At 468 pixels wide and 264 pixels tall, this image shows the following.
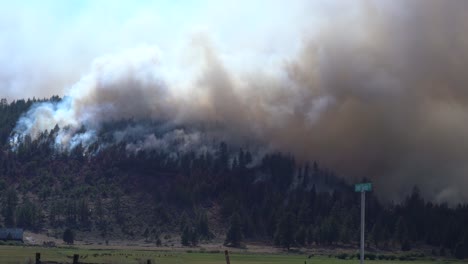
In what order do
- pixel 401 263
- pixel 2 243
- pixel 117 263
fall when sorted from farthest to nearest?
pixel 2 243 < pixel 401 263 < pixel 117 263

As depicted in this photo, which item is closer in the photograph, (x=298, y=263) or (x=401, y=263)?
(x=298, y=263)

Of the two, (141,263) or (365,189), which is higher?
(365,189)

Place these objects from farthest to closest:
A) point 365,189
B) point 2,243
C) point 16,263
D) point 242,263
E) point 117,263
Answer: point 2,243
point 242,263
point 117,263
point 16,263
point 365,189

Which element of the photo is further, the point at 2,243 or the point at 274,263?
the point at 2,243

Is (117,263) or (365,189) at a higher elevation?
(365,189)

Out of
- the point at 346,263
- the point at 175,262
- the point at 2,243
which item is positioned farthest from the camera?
the point at 2,243

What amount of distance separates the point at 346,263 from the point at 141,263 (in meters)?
48.8

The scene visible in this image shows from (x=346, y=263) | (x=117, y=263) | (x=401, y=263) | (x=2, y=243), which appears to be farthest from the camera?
(x=2, y=243)

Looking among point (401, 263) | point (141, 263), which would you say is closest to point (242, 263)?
point (141, 263)

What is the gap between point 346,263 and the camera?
154625 mm

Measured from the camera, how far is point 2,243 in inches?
7584

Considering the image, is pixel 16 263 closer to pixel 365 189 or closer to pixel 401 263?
pixel 365 189

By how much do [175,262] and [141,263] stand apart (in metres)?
15.0

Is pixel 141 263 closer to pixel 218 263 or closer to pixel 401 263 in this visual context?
pixel 218 263
